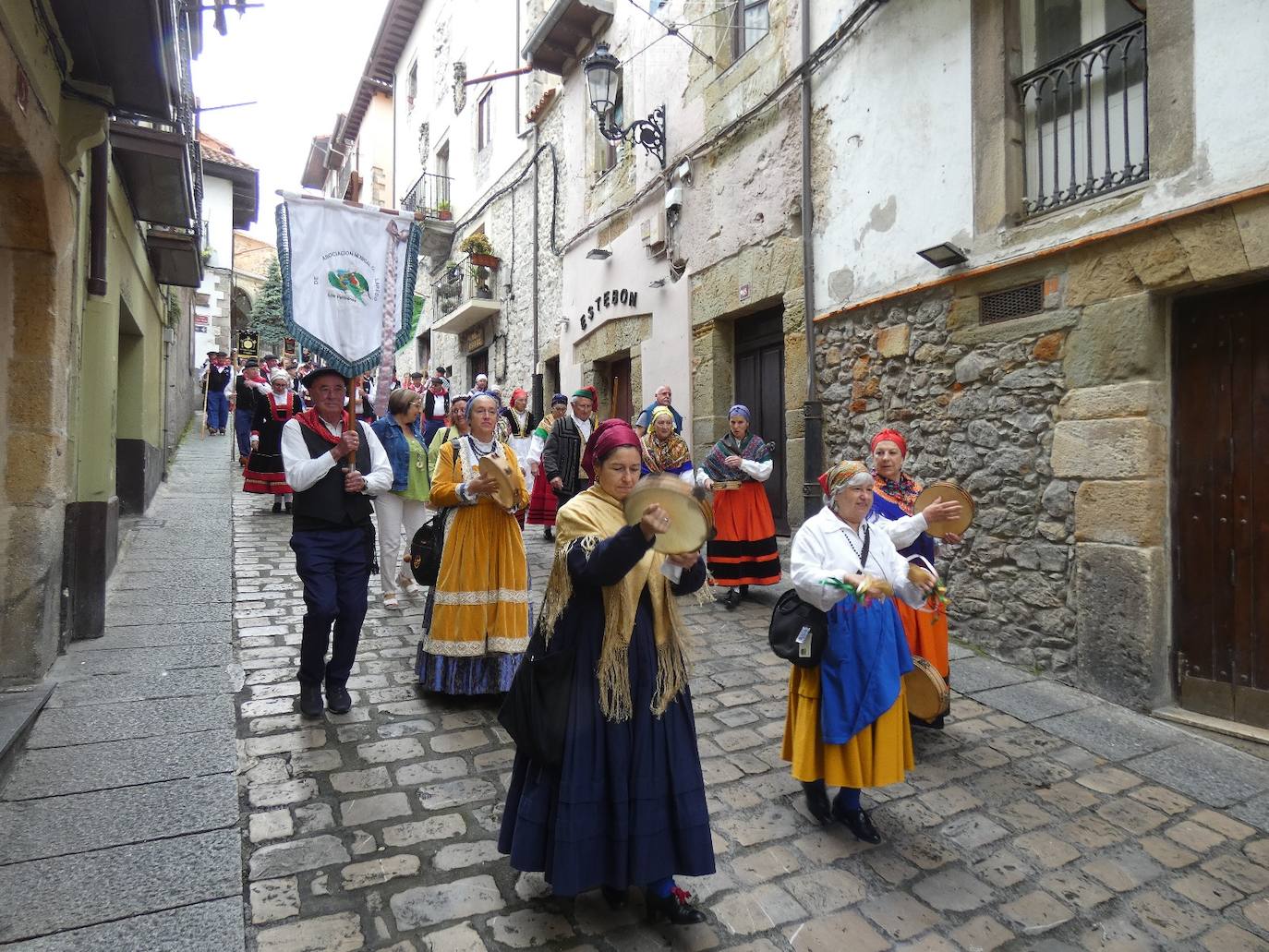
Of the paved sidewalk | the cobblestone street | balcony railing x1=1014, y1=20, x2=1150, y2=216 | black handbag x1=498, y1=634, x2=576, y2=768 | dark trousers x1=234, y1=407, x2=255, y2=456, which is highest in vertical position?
balcony railing x1=1014, y1=20, x2=1150, y2=216

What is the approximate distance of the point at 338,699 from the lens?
154 inches

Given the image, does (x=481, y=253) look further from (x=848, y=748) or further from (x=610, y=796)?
(x=610, y=796)

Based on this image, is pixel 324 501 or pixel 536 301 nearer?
pixel 324 501

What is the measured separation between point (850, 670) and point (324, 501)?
2601 millimetres

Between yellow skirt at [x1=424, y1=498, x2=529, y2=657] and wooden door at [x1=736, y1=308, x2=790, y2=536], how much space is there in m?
4.29

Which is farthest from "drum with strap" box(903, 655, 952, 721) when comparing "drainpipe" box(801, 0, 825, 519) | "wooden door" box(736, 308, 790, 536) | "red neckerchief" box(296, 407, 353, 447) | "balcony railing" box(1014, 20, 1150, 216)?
"wooden door" box(736, 308, 790, 536)

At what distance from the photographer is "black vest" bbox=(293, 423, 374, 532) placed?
379cm

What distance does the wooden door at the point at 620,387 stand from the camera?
437 inches

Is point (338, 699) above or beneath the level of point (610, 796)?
beneath

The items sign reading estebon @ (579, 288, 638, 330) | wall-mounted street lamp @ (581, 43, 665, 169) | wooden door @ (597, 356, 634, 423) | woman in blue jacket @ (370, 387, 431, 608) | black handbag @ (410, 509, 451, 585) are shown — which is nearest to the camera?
black handbag @ (410, 509, 451, 585)

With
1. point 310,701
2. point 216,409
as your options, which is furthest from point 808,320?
point 216,409

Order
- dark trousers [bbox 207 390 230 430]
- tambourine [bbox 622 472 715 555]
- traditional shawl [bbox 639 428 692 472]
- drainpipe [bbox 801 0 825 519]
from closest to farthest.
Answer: tambourine [bbox 622 472 715 555], traditional shawl [bbox 639 428 692 472], drainpipe [bbox 801 0 825 519], dark trousers [bbox 207 390 230 430]

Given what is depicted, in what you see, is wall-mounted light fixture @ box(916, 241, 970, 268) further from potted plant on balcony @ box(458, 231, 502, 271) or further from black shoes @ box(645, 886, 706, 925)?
potted plant on balcony @ box(458, 231, 502, 271)

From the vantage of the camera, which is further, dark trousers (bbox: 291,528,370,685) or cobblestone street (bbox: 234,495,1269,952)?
dark trousers (bbox: 291,528,370,685)
